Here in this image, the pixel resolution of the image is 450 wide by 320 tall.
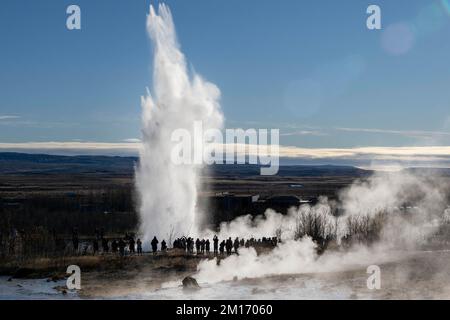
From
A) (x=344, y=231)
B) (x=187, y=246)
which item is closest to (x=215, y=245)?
(x=187, y=246)

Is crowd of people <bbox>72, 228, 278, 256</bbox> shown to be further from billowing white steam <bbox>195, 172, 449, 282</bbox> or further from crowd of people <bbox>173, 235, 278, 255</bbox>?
billowing white steam <bbox>195, 172, 449, 282</bbox>

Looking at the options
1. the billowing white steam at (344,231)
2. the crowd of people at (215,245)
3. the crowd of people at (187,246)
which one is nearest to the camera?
the billowing white steam at (344,231)

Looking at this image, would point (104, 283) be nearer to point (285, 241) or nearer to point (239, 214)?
point (285, 241)

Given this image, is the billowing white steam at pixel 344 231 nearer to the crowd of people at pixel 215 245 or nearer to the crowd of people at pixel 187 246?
the crowd of people at pixel 215 245

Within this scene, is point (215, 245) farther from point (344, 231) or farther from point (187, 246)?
point (344, 231)

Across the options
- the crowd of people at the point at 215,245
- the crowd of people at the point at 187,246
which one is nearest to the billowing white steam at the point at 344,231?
the crowd of people at the point at 215,245

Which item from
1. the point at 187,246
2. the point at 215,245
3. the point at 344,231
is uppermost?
the point at 215,245

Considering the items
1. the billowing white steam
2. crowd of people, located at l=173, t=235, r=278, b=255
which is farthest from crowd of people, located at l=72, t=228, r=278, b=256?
the billowing white steam

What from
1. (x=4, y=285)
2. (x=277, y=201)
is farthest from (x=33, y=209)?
(x=4, y=285)
